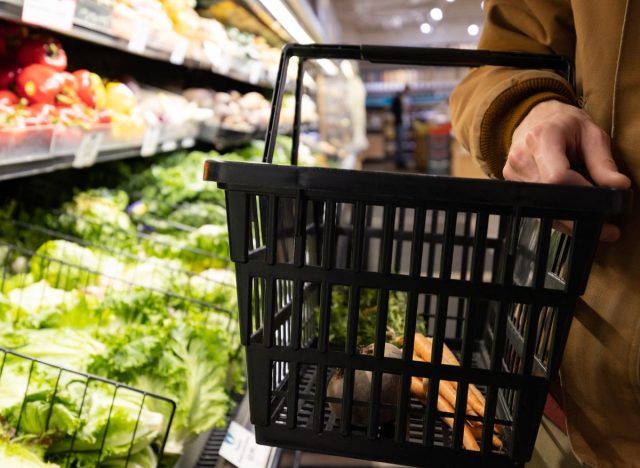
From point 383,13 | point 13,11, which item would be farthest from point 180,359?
point 383,13

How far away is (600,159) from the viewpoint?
2.22 feet

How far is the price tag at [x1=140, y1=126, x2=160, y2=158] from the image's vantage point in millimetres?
2489

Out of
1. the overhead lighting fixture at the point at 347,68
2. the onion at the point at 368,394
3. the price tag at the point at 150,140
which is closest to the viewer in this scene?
the onion at the point at 368,394

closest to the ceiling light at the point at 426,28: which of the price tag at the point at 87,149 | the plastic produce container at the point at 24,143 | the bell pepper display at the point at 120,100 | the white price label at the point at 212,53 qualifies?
the white price label at the point at 212,53

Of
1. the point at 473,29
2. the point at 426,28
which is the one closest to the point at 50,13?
the point at 473,29

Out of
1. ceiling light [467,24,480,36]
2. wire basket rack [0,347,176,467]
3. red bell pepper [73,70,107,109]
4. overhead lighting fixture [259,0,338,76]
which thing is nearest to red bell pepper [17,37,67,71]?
red bell pepper [73,70,107,109]

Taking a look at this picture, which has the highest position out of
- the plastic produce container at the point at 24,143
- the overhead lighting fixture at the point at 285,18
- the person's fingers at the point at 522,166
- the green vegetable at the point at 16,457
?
the overhead lighting fixture at the point at 285,18

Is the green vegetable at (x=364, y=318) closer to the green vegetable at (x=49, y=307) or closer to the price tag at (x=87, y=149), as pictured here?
the green vegetable at (x=49, y=307)

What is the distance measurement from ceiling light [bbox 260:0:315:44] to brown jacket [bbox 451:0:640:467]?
162cm

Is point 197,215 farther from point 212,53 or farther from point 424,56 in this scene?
point 424,56

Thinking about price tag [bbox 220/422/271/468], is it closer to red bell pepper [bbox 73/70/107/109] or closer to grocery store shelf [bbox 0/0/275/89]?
grocery store shelf [bbox 0/0/275/89]

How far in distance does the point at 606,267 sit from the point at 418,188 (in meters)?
0.27

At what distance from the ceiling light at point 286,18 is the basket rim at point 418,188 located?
179 cm

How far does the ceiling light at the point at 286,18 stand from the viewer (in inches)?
94.9
